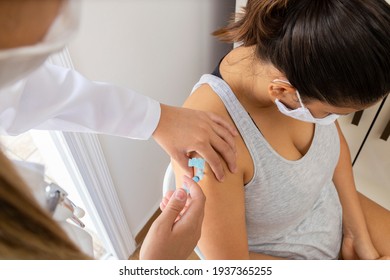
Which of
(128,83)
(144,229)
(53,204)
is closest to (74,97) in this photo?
(53,204)

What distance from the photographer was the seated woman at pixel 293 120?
1.93ft

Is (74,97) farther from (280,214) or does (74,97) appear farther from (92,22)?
(280,214)

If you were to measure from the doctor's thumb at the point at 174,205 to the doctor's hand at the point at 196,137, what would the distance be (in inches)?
2.9

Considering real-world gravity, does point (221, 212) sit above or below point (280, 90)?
below

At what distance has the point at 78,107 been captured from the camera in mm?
640

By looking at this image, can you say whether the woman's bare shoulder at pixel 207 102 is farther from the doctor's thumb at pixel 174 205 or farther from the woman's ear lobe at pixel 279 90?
the doctor's thumb at pixel 174 205

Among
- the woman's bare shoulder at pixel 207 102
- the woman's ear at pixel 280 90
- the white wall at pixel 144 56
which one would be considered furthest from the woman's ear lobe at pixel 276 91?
the white wall at pixel 144 56

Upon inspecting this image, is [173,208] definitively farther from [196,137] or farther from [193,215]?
[196,137]

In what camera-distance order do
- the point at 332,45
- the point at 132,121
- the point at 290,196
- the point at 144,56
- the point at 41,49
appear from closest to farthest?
the point at 41,49 < the point at 332,45 < the point at 132,121 < the point at 290,196 < the point at 144,56

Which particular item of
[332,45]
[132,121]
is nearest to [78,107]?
[132,121]

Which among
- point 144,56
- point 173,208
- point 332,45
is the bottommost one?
point 173,208

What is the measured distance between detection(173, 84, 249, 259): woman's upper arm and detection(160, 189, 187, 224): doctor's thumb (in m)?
0.07

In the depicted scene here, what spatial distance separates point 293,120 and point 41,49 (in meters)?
0.69

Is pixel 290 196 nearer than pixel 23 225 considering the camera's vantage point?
No
